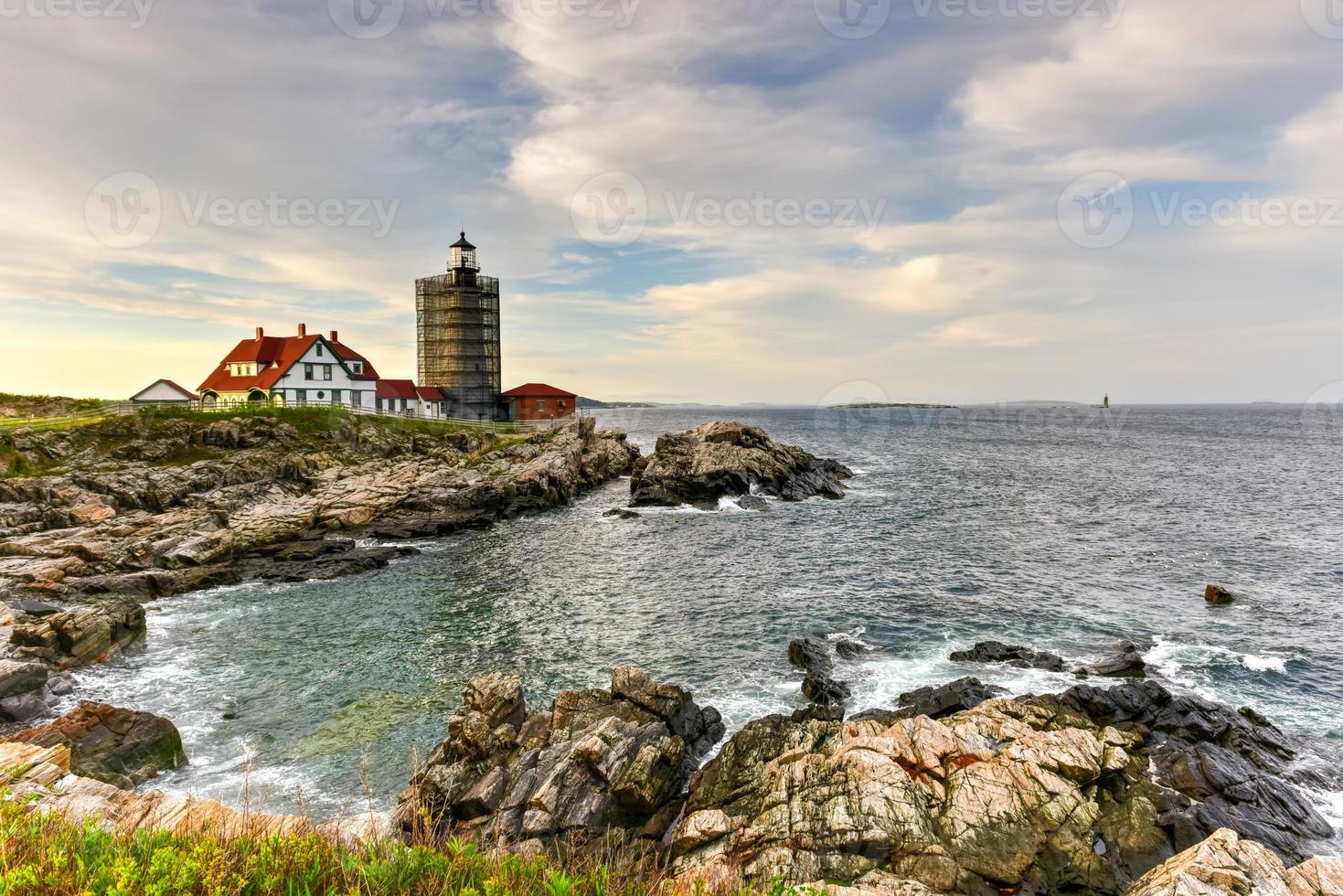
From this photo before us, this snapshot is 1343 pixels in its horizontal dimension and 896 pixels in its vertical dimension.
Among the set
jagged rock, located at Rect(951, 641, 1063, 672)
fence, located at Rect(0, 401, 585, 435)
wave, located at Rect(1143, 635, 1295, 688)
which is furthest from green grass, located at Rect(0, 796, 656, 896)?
fence, located at Rect(0, 401, 585, 435)

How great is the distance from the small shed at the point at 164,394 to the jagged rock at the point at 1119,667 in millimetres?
80865

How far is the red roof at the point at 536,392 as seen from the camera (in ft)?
314

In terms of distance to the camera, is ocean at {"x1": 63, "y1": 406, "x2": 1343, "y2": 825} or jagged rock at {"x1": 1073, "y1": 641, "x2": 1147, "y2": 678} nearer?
ocean at {"x1": 63, "y1": 406, "x2": 1343, "y2": 825}

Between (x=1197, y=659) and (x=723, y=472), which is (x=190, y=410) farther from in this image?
(x=1197, y=659)

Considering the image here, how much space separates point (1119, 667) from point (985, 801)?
45.5 feet

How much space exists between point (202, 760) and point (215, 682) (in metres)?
5.94

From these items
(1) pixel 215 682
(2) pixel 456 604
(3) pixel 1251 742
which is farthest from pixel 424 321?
(3) pixel 1251 742

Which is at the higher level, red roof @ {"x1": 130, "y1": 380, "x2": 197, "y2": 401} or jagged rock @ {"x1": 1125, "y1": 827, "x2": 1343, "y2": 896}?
red roof @ {"x1": 130, "y1": 380, "x2": 197, "y2": 401}

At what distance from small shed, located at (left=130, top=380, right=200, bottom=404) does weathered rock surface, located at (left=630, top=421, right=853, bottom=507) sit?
50.4 m

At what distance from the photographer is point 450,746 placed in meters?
17.9

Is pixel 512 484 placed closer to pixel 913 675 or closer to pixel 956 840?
pixel 913 675

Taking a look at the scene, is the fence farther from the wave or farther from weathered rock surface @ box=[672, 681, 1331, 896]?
the wave

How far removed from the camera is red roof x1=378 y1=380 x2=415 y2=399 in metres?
83.9

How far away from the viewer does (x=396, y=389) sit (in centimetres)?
8606
